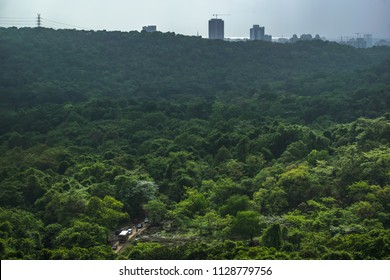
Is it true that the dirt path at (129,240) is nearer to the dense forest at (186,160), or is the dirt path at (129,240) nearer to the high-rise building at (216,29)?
the dense forest at (186,160)

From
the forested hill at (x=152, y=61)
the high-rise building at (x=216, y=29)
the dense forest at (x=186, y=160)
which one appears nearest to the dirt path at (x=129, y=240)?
the dense forest at (x=186, y=160)

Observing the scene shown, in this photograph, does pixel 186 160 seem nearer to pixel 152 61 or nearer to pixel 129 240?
pixel 129 240

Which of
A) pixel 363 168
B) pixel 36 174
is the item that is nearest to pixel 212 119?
pixel 36 174

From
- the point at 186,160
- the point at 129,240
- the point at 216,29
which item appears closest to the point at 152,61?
the point at 216,29

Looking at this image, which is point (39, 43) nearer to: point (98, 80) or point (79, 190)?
point (98, 80)

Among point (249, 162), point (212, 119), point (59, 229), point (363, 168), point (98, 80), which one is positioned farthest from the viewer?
point (98, 80)
